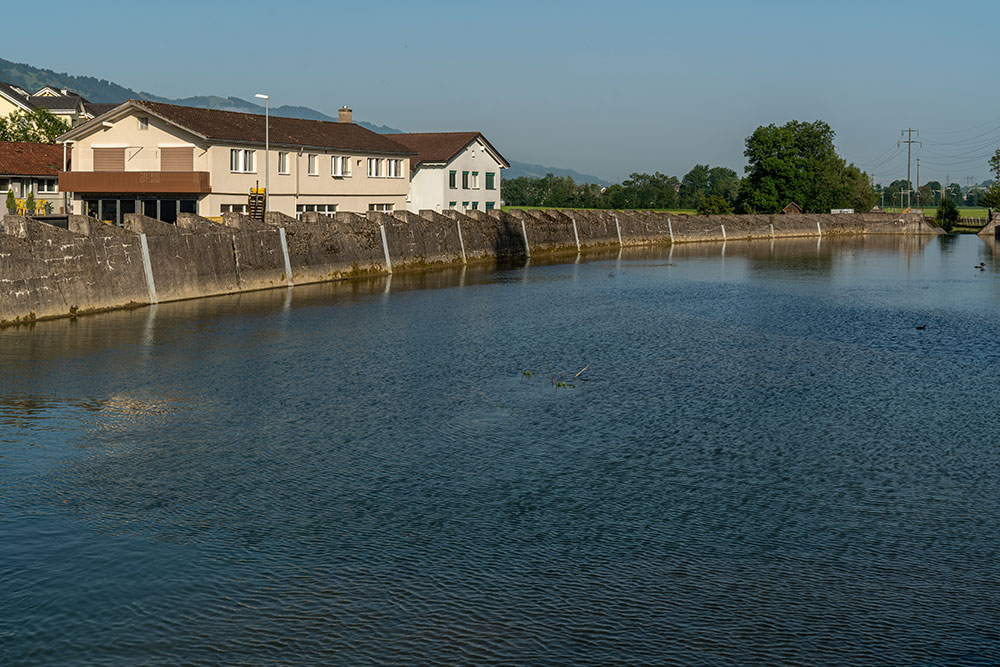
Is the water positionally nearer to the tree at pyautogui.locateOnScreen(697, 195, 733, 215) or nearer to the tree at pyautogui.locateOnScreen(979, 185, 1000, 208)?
the tree at pyautogui.locateOnScreen(697, 195, 733, 215)

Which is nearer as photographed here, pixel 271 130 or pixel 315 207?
pixel 271 130

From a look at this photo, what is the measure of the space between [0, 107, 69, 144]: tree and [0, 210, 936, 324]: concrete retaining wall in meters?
54.2

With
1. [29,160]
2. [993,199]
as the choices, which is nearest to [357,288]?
[29,160]

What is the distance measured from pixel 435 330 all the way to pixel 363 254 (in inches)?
568

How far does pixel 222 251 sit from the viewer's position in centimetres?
2933

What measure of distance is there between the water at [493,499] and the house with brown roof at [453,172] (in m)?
63.1

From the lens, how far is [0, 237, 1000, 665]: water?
6.91 meters

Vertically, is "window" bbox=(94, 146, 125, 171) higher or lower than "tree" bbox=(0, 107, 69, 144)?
lower

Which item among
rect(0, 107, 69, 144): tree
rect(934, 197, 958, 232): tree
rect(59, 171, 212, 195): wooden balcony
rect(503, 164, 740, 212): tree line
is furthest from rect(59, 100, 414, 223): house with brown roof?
rect(503, 164, 740, 212): tree line

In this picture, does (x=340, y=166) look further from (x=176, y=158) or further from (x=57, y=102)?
(x=57, y=102)

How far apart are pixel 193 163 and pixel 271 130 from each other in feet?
21.9

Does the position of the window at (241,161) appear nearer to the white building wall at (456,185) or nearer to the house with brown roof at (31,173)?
the house with brown roof at (31,173)

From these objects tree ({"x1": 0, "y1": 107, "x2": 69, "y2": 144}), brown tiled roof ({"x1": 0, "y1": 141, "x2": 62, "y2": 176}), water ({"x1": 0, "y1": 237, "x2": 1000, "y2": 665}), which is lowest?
water ({"x1": 0, "y1": 237, "x2": 1000, "y2": 665})

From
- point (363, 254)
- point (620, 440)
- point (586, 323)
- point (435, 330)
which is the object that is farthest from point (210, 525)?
point (363, 254)
